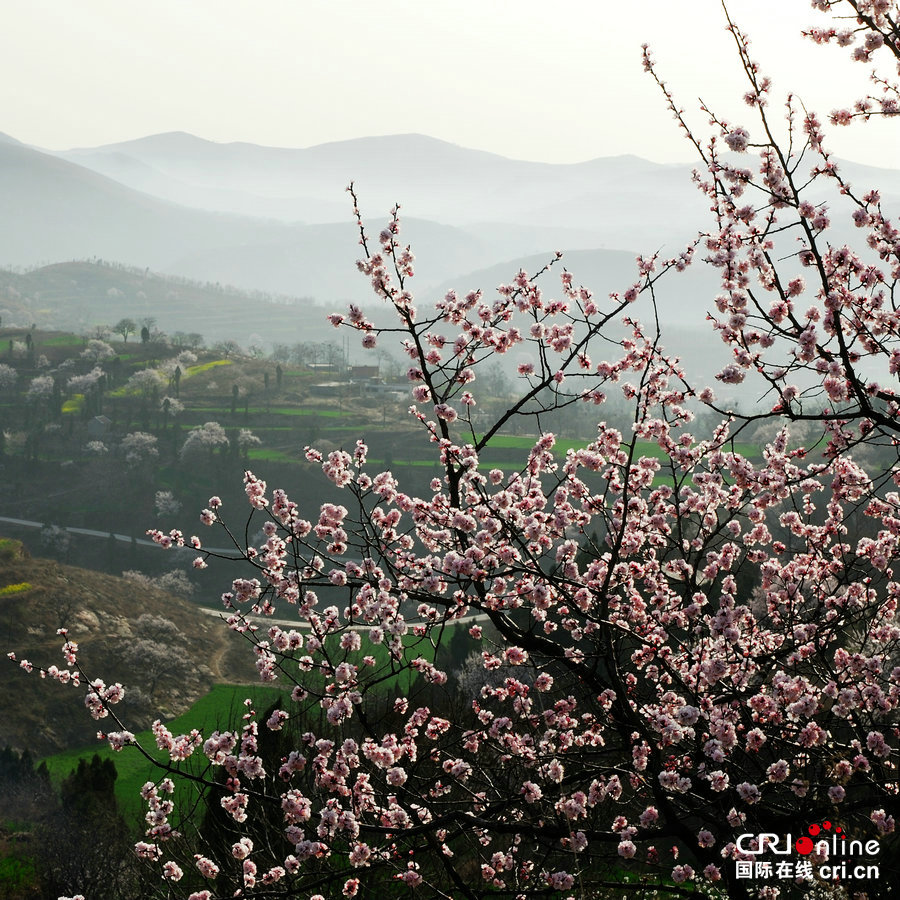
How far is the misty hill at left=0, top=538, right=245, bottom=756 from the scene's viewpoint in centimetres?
5922

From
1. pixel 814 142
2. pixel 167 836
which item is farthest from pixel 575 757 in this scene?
pixel 814 142

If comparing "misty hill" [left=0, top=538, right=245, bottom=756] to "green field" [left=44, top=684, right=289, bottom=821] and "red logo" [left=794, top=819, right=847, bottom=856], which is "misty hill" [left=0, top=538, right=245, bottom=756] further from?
"red logo" [left=794, top=819, right=847, bottom=856]

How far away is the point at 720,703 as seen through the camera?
7.16 m

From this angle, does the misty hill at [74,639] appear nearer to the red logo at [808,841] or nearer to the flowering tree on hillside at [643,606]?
the flowering tree on hillside at [643,606]

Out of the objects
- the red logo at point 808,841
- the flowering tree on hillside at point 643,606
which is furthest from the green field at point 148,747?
the red logo at point 808,841

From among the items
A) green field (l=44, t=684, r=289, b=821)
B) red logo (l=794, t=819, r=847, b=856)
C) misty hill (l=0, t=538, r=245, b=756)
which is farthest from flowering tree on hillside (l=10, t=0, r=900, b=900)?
misty hill (l=0, t=538, r=245, b=756)

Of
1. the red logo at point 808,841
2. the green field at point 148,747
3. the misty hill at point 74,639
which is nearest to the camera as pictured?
the red logo at point 808,841

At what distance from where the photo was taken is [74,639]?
6638 cm

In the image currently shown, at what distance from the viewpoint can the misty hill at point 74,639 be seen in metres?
59.2

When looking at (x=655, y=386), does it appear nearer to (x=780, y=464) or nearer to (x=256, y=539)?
(x=780, y=464)

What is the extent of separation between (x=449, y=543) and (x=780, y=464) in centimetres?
292

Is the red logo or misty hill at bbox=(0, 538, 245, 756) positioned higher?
the red logo

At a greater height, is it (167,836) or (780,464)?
(780,464)

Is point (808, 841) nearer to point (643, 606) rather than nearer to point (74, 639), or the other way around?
point (643, 606)
